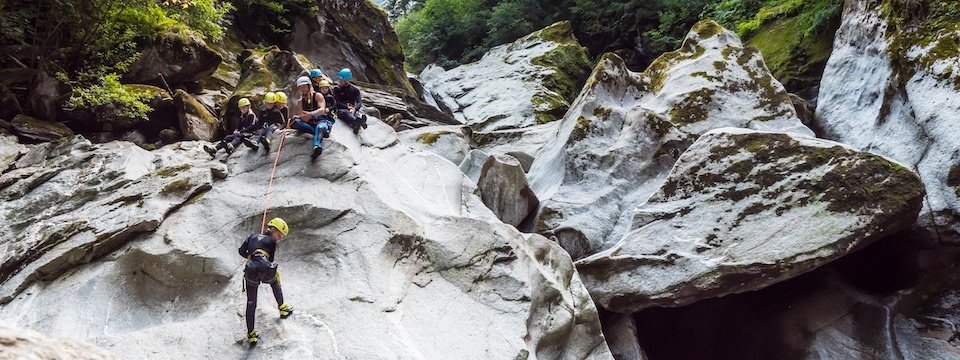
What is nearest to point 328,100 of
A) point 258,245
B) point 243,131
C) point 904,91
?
point 243,131

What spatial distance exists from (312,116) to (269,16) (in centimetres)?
1640

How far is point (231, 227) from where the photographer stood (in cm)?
870

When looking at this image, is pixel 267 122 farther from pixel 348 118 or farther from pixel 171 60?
pixel 171 60

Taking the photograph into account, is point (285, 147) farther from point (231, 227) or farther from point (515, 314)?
point (515, 314)

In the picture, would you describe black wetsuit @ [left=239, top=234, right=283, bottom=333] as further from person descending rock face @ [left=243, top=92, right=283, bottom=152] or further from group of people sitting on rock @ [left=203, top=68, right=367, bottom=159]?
person descending rock face @ [left=243, top=92, right=283, bottom=152]

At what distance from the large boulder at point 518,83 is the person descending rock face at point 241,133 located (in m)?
12.8

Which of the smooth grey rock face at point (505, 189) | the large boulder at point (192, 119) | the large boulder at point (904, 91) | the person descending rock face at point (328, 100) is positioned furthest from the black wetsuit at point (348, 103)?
the large boulder at point (904, 91)

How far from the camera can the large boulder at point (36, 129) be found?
488 inches

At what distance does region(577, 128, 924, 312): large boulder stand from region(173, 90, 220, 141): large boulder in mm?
10617

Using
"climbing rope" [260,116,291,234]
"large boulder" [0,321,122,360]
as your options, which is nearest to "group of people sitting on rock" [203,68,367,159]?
"climbing rope" [260,116,291,234]

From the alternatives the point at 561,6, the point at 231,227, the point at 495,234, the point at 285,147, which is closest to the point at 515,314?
the point at 495,234

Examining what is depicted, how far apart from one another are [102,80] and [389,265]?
9.80 metres

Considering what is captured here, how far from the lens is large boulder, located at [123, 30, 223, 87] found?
1520 centimetres

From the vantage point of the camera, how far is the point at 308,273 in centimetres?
815
